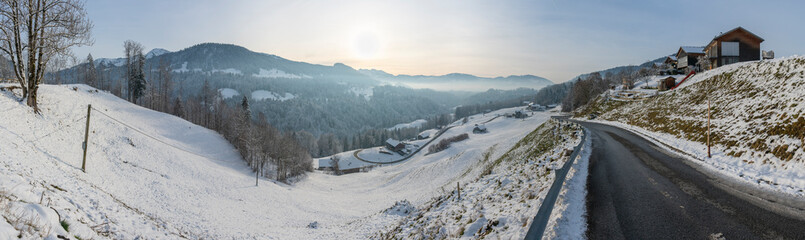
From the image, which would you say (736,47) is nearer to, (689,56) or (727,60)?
(727,60)

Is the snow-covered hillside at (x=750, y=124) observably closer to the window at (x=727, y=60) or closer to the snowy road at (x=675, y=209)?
the snowy road at (x=675, y=209)

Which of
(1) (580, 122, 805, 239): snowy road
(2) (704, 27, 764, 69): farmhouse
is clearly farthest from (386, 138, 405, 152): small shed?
(1) (580, 122, 805, 239): snowy road

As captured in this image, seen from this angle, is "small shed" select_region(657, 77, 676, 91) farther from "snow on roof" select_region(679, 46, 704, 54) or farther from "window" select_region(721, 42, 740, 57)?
"snow on roof" select_region(679, 46, 704, 54)

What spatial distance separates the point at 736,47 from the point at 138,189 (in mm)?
81113

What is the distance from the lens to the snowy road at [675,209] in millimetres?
6594

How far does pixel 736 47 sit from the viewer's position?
50.1 metres

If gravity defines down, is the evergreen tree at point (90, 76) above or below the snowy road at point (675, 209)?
above

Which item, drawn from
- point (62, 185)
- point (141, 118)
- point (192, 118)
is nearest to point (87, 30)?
point (62, 185)

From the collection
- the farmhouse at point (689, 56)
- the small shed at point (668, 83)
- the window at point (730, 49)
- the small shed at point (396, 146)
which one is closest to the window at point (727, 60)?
the window at point (730, 49)

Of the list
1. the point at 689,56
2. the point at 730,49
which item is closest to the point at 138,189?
the point at 730,49

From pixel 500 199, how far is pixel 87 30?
33.3 metres

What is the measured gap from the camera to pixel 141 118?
153 feet

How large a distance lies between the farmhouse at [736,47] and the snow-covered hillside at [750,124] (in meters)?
27.4

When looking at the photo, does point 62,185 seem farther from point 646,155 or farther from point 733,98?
point 733,98
